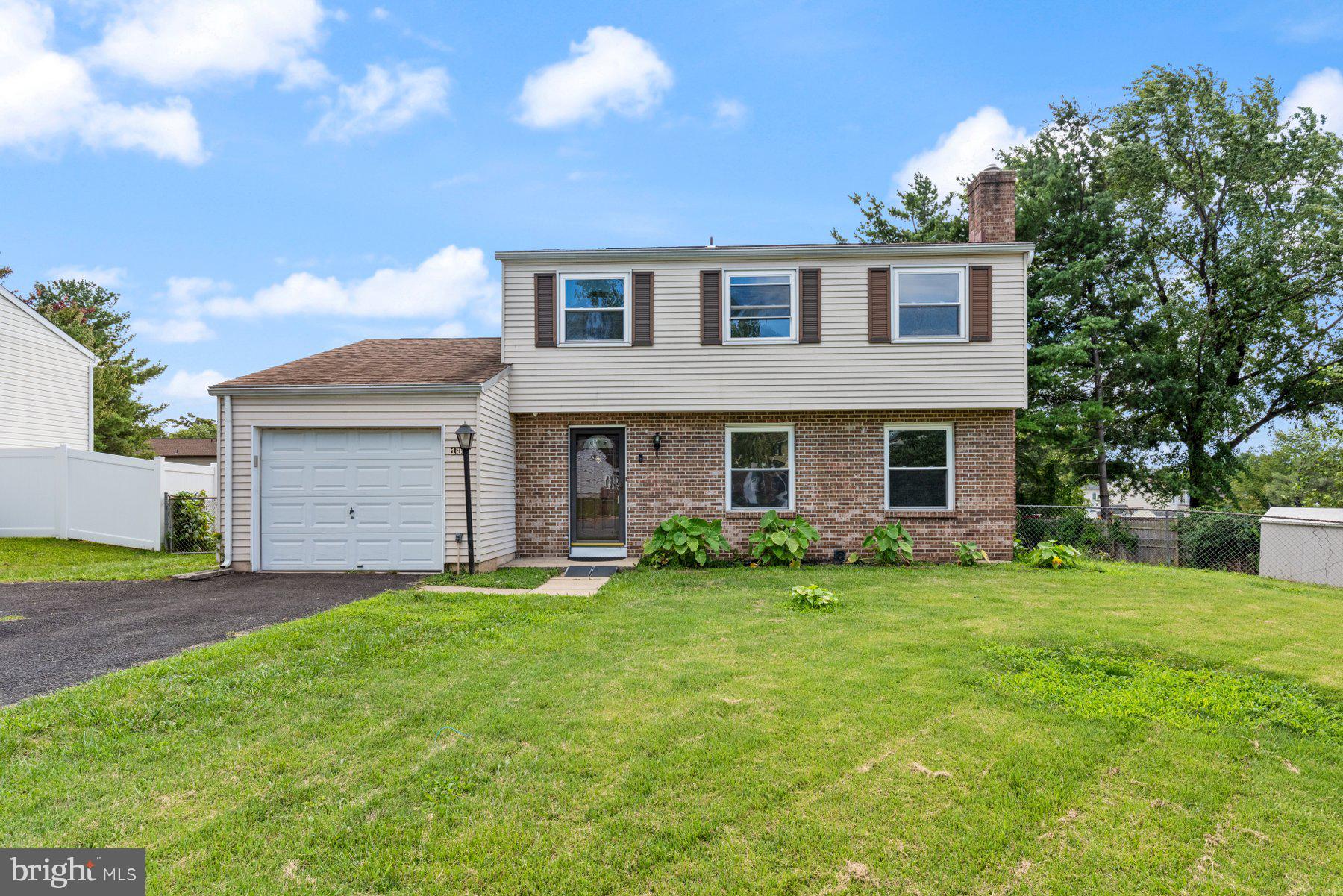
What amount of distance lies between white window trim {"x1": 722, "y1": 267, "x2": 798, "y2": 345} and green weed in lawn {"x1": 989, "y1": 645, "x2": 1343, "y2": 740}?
7075 millimetres

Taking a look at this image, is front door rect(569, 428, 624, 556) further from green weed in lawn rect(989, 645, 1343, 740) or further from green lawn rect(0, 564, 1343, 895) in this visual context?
green weed in lawn rect(989, 645, 1343, 740)

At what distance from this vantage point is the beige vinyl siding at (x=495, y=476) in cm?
1029

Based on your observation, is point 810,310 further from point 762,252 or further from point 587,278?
point 587,278

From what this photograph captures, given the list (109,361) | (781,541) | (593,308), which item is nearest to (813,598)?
(781,541)

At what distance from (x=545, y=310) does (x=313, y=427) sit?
158 inches

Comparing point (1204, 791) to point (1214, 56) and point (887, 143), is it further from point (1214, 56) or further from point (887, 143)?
point (1214, 56)

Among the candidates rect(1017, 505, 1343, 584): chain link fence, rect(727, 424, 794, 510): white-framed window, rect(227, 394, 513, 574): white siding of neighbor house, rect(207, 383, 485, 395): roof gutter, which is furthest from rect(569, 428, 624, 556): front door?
rect(1017, 505, 1343, 584): chain link fence

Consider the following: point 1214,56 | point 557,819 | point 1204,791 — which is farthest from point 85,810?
point 1214,56

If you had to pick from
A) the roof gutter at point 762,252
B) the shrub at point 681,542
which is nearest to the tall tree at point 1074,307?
the roof gutter at point 762,252

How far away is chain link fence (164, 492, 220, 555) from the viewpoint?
13734 millimetres

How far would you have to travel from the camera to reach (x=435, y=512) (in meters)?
10.4

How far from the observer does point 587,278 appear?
11.7 metres

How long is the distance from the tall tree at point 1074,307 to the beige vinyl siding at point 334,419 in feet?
44.2

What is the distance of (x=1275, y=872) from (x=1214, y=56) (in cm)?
2292
